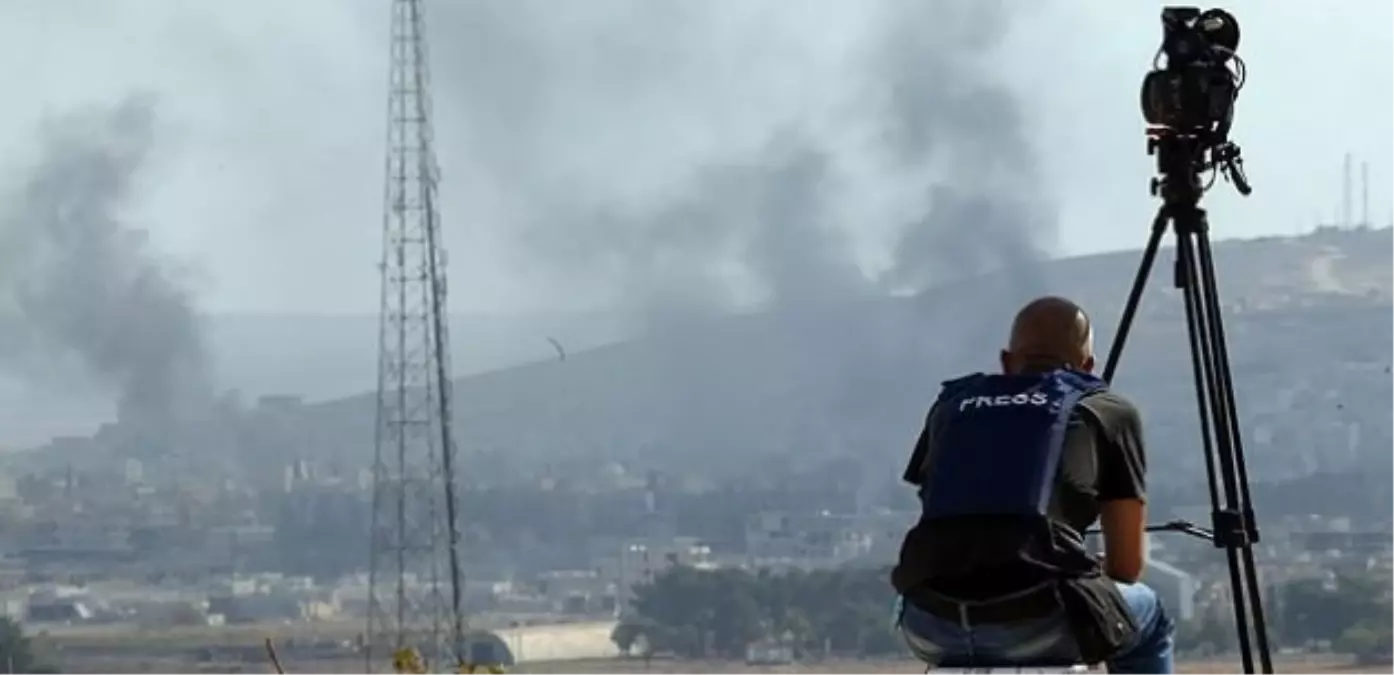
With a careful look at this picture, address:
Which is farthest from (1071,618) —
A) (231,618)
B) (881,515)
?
(881,515)

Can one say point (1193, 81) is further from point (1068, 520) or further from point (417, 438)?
point (417, 438)

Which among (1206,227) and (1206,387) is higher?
(1206,227)

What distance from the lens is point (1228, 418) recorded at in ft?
20.2

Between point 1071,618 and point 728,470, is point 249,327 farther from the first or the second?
point 1071,618

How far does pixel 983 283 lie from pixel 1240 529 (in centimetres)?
3605

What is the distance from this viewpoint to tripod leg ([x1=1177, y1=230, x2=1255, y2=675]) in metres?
6.14

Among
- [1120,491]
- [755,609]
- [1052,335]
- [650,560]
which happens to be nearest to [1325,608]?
[755,609]

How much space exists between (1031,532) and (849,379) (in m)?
43.7

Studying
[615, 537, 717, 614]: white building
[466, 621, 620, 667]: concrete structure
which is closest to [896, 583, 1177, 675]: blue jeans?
[466, 621, 620, 667]: concrete structure

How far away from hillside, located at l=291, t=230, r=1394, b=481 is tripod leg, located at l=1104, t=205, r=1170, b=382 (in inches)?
1117

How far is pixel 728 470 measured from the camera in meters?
42.0

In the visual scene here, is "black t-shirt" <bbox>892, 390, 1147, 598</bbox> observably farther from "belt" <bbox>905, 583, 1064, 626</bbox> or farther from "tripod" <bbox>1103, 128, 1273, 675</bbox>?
"tripod" <bbox>1103, 128, 1273, 675</bbox>

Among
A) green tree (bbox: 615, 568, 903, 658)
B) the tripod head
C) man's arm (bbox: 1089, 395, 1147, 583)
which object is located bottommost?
green tree (bbox: 615, 568, 903, 658)

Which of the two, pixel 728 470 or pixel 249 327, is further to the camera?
pixel 249 327
